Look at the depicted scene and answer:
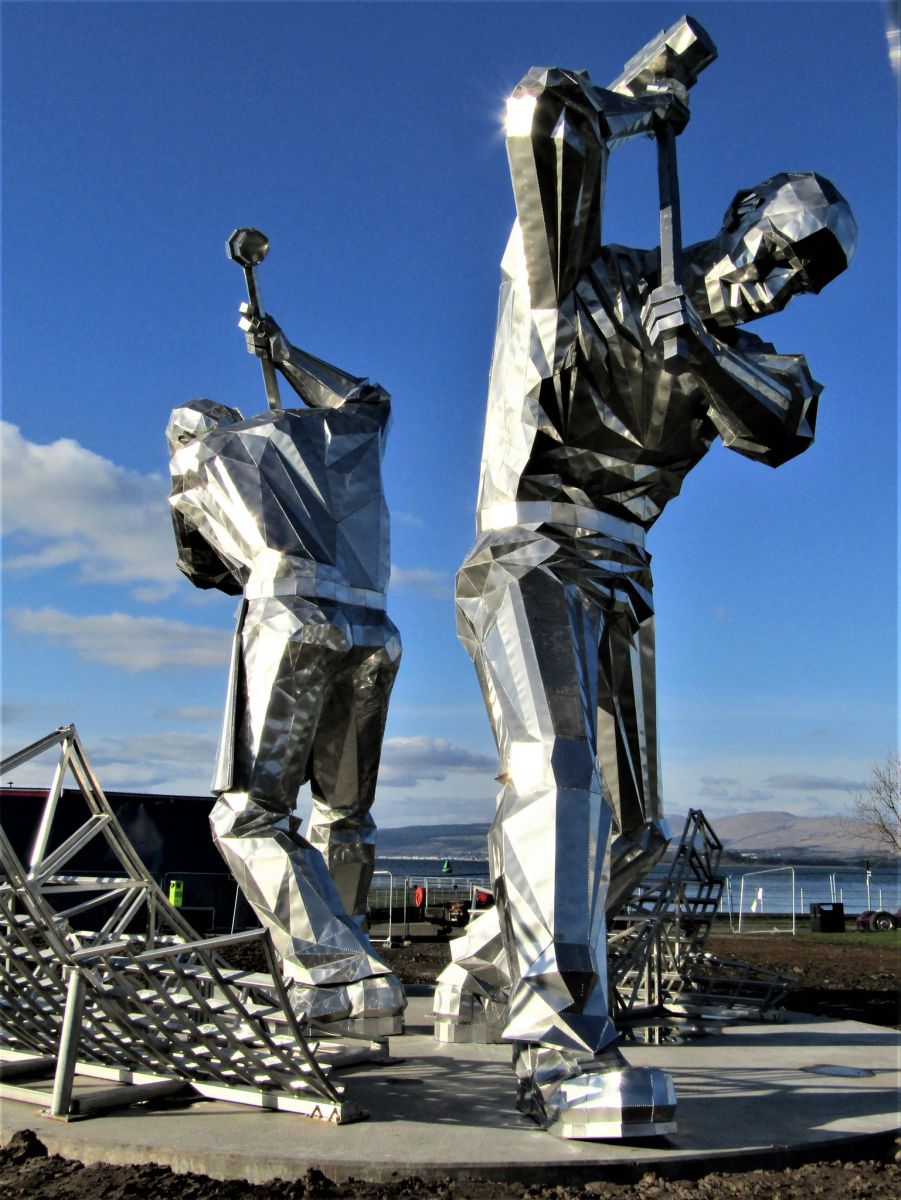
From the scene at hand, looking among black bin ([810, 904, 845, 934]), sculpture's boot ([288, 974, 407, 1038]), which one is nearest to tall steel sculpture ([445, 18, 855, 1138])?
sculpture's boot ([288, 974, 407, 1038])

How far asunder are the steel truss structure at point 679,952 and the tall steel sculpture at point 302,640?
2037 mm

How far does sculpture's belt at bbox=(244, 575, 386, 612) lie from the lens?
6.31 m

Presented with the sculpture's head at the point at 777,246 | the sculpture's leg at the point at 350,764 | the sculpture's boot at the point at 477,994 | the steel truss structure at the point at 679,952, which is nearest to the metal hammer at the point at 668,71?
the sculpture's head at the point at 777,246

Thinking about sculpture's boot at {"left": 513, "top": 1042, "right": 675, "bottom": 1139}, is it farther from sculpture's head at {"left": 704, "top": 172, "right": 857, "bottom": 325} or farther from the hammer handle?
the hammer handle

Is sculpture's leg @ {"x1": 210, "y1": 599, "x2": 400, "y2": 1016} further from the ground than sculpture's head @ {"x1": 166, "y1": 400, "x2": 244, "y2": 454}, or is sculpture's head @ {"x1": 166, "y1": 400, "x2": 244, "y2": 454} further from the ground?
sculpture's head @ {"x1": 166, "y1": 400, "x2": 244, "y2": 454}

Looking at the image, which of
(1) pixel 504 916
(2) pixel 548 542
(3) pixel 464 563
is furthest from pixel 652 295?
(1) pixel 504 916

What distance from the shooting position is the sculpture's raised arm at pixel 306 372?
7301 millimetres

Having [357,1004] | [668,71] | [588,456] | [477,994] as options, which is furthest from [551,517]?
[477,994]

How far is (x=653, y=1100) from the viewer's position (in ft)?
12.0

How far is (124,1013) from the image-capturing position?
4.18 metres

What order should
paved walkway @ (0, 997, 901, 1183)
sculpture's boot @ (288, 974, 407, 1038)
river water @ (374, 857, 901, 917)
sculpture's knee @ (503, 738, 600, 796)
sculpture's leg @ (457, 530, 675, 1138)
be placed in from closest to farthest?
paved walkway @ (0, 997, 901, 1183)
sculpture's leg @ (457, 530, 675, 1138)
sculpture's knee @ (503, 738, 600, 796)
sculpture's boot @ (288, 974, 407, 1038)
river water @ (374, 857, 901, 917)

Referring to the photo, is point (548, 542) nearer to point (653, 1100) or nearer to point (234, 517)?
point (653, 1100)

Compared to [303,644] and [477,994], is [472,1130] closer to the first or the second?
[477,994]

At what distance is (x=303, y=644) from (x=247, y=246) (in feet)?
A: 8.86
